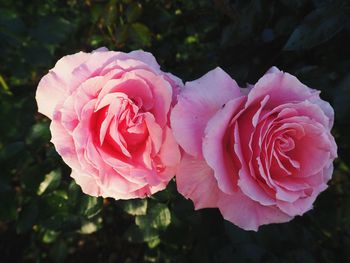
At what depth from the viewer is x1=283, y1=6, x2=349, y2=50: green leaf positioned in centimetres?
99

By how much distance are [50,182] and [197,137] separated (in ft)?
2.28

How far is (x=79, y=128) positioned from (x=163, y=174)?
17 centimetres

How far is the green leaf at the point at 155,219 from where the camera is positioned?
1.22 metres

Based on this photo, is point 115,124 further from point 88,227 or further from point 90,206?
point 88,227

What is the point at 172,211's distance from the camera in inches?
50.5

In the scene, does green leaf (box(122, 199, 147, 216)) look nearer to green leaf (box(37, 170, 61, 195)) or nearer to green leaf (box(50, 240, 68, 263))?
green leaf (box(37, 170, 61, 195))

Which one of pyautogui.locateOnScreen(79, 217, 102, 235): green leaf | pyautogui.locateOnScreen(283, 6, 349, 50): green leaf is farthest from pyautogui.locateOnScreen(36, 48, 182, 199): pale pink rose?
pyautogui.locateOnScreen(79, 217, 102, 235): green leaf

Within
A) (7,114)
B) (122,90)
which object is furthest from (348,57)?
(7,114)

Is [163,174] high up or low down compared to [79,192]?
up

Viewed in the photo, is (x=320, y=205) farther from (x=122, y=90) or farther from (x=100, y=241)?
(x=100, y=241)

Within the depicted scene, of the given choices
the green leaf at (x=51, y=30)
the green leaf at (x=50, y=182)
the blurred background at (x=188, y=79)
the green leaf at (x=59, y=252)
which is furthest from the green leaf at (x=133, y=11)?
the green leaf at (x=59, y=252)

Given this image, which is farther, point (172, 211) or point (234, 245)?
point (172, 211)

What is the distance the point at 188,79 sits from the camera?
49.7 inches

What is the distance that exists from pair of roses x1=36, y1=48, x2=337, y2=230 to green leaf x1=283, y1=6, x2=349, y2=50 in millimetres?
327
